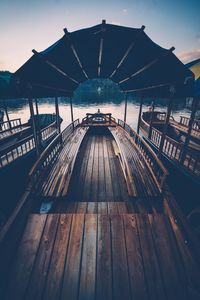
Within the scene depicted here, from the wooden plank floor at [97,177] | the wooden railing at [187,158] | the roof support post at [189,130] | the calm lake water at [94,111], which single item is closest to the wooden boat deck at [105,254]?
the wooden plank floor at [97,177]

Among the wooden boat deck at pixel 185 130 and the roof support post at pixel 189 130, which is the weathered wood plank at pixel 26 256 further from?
the wooden boat deck at pixel 185 130

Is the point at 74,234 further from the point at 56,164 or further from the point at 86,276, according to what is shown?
the point at 56,164

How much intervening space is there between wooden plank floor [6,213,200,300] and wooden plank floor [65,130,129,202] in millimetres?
1254

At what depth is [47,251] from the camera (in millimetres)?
2482

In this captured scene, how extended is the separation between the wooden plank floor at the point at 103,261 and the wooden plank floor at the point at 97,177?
1254mm

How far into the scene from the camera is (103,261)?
7.70ft


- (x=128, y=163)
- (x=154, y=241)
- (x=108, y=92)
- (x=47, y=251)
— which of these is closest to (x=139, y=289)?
(x=154, y=241)

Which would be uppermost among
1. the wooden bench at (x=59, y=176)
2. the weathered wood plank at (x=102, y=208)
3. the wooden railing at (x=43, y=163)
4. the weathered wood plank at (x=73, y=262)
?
the wooden railing at (x=43, y=163)

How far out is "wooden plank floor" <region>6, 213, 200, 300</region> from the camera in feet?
6.59

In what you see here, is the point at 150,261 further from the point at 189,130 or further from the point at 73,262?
the point at 189,130

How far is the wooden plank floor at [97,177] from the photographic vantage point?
439 centimetres

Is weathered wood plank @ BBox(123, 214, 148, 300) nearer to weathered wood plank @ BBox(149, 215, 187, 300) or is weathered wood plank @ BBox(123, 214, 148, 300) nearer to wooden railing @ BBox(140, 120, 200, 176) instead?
weathered wood plank @ BBox(149, 215, 187, 300)

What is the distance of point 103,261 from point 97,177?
3156 millimetres

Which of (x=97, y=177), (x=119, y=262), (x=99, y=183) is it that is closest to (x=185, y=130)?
(x=97, y=177)
